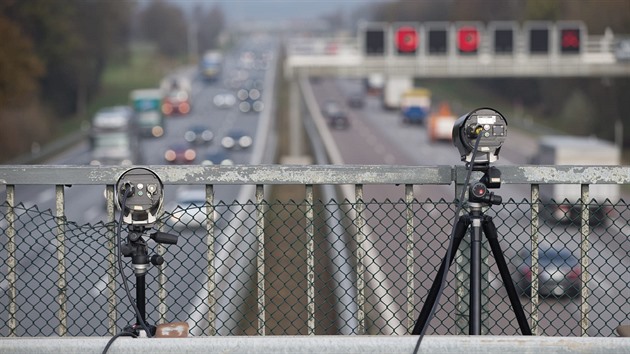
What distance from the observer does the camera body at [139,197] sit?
5.99m

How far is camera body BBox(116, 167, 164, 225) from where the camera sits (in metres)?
5.99

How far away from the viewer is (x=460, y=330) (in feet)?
22.3

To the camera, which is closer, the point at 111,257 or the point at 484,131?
the point at 484,131

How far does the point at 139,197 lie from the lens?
6000mm

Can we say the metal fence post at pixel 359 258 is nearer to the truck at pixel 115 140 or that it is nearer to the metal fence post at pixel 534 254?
the metal fence post at pixel 534 254

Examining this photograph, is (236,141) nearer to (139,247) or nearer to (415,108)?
(415,108)

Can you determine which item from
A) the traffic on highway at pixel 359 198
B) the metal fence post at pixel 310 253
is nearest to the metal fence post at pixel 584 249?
the traffic on highway at pixel 359 198

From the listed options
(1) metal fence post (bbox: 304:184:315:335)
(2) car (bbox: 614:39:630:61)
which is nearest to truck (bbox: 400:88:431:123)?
(2) car (bbox: 614:39:630:61)

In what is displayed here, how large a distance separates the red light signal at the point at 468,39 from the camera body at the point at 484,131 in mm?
53359

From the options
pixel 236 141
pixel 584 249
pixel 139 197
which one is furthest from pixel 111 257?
pixel 236 141

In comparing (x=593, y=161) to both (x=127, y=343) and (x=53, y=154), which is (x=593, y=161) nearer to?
(x=53, y=154)

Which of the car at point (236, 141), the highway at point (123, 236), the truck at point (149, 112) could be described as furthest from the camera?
the truck at point (149, 112)

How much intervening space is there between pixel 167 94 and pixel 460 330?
9273 centimetres

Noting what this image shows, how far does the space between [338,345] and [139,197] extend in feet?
4.40
